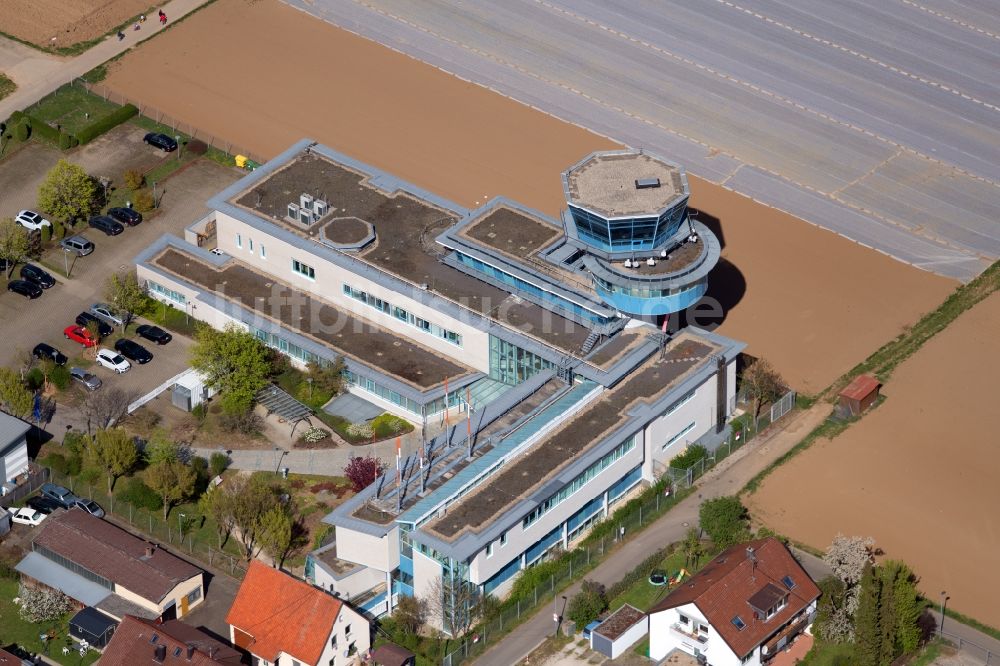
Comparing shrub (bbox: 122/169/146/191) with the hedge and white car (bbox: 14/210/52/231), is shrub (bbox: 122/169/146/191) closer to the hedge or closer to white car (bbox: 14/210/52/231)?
the hedge

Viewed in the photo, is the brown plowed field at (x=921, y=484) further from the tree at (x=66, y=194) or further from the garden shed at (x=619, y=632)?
the tree at (x=66, y=194)

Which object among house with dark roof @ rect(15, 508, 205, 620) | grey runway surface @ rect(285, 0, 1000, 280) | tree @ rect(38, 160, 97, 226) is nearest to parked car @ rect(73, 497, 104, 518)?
house with dark roof @ rect(15, 508, 205, 620)

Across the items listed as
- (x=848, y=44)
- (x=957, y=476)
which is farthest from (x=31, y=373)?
(x=848, y=44)

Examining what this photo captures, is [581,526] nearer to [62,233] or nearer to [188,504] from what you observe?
[188,504]

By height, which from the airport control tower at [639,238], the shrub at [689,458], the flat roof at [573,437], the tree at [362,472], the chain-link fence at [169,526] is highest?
the airport control tower at [639,238]

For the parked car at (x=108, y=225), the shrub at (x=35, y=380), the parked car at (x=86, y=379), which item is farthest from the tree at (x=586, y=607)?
the parked car at (x=108, y=225)

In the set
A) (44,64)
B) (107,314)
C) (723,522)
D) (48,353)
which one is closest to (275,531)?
(48,353)

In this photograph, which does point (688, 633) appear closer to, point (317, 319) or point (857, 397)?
point (857, 397)
